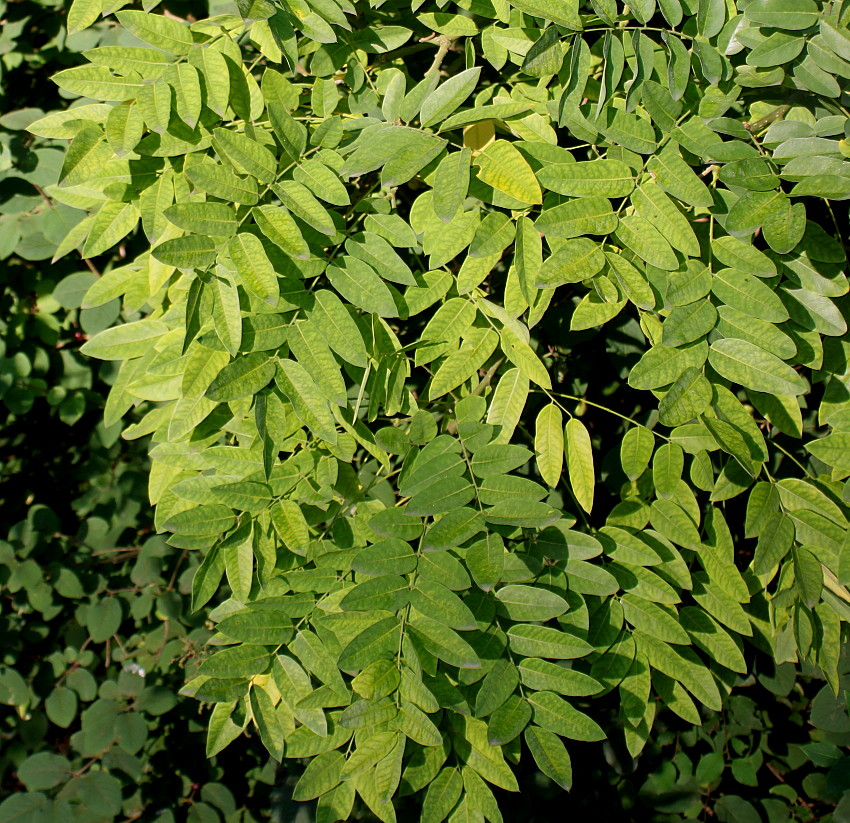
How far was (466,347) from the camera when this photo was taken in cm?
118

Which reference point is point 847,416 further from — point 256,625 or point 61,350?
point 61,350

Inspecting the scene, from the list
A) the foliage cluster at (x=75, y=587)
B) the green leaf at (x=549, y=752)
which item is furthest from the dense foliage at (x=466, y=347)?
the foliage cluster at (x=75, y=587)

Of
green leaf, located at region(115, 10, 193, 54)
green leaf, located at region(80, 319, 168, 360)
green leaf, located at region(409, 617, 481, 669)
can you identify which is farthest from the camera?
green leaf, located at region(80, 319, 168, 360)

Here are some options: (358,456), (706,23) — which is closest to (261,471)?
(358,456)

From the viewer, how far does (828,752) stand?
1438mm

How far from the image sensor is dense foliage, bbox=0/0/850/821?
3.39 feet

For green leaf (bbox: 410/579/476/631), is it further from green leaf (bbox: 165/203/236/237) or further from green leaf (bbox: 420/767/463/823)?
green leaf (bbox: 165/203/236/237)

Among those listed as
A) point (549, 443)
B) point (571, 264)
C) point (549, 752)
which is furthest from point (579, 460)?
point (549, 752)

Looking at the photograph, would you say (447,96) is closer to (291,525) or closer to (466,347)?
(466,347)

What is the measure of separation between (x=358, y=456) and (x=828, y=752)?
44.9 inches

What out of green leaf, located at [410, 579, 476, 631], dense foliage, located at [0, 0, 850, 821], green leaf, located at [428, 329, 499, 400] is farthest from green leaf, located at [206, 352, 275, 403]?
green leaf, located at [410, 579, 476, 631]

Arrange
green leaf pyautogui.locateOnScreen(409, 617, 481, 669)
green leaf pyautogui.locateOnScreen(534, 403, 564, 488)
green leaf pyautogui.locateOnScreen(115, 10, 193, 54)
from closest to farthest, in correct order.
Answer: green leaf pyautogui.locateOnScreen(409, 617, 481, 669)
green leaf pyautogui.locateOnScreen(115, 10, 193, 54)
green leaf pyautogui.locateOnScreen(534, 403, 564, 488)

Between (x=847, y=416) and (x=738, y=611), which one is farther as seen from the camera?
(x=738, y=611)

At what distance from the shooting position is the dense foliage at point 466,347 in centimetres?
103
